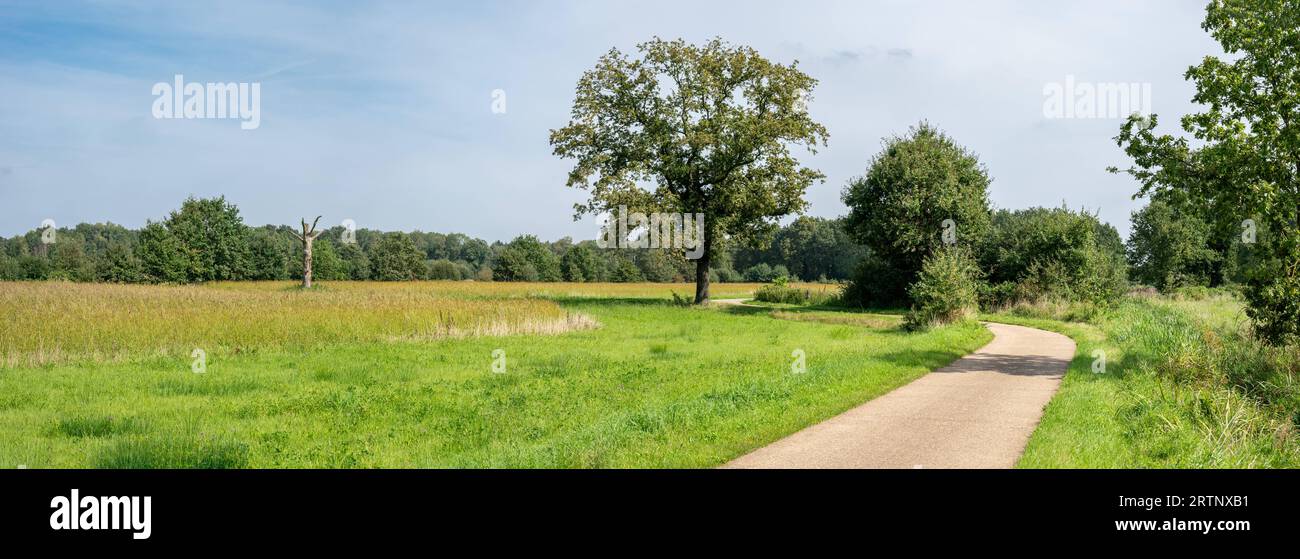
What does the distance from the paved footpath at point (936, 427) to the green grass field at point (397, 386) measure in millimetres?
445

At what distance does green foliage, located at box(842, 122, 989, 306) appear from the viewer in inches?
1677

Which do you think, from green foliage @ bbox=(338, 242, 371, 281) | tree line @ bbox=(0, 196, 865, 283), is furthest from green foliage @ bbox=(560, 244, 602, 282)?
green foliage @ bbox=(338, 242, 371, 281)

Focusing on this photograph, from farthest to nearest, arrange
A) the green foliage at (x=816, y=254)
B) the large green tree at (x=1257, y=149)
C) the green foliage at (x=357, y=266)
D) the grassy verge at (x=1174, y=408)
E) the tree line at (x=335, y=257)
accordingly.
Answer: the green foliage at (x=816, y=254)
the green foliage at (x=357, y=266)
the tree line at (x=335, y=257)
the large green tree at (x=1257, y=149)
the grassy verge at (x=1174, y=408)

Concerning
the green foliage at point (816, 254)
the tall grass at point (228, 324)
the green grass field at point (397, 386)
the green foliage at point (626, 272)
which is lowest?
the green grass field at point (397, 386)

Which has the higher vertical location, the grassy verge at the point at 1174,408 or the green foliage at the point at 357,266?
the green foliage at the point at 357,266

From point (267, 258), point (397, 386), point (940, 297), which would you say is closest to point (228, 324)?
point (397, 386)

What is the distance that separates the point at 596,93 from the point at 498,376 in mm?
30681

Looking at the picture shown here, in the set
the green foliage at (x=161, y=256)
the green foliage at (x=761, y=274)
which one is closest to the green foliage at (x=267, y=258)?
the green foliage at (x=161, y=256)

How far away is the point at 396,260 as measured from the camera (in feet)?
339

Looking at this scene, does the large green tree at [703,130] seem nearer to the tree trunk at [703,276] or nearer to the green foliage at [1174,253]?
the tree trunk at [703,276]

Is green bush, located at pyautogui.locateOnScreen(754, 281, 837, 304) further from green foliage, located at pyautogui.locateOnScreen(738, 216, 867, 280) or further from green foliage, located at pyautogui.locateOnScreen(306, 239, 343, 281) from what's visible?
green foliage, located at pyautogui.locateOnScreen(306, 239, 343, 281)

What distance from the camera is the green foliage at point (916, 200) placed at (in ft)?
140

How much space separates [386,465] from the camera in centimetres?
912
